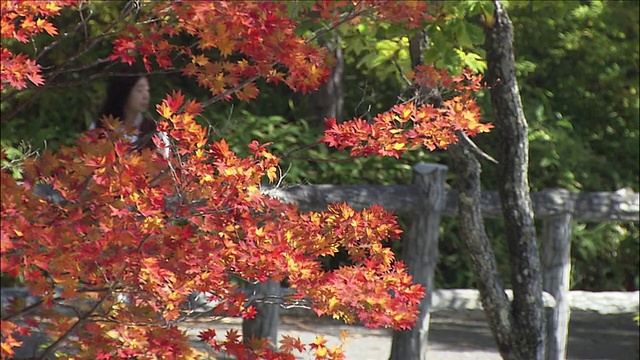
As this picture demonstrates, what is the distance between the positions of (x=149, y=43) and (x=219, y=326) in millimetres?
4148

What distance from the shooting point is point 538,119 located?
923 cm

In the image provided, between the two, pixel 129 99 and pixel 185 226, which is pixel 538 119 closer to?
pixel 129 99

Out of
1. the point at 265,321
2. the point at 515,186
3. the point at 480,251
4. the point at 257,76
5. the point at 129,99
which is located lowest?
the point at 265,321

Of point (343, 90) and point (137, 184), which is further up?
point (343, 90)

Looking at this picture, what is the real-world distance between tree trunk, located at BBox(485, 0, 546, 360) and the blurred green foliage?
2.73m

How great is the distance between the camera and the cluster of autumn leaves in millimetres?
3230

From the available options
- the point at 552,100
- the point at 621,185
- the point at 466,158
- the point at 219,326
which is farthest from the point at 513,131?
the point at 552,100

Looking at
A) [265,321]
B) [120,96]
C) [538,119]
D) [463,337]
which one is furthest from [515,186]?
[538,119]

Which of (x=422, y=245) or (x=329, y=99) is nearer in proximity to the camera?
(x=422, y=245)

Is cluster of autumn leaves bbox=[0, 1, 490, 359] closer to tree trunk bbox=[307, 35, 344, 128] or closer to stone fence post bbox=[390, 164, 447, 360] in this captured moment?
stone fence post bbox=[390, 164, 447, 360]

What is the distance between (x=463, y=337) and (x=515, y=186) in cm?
308

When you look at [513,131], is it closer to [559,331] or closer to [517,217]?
[517,217]

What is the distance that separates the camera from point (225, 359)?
649 centimetres

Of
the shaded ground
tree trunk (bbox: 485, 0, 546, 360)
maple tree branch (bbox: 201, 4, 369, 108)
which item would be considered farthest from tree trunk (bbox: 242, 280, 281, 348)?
maple tree branch (bbox: 201, 4, 369, 108)
